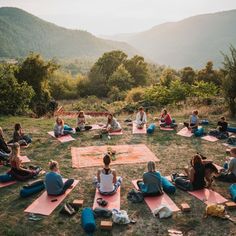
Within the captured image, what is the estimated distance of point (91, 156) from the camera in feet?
38.9

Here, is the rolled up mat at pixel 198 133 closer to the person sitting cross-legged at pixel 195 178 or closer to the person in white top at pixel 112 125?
the person in white top at pixel 112 125

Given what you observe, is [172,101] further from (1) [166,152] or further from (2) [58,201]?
(2) [58,201]

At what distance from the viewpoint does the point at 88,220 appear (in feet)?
22.9

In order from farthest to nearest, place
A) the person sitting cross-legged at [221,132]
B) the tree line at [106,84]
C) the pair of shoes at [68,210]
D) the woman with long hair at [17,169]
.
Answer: the tree line at [106,84] → the person sitting cross-legged at [221,132] → the woman with long hair at [17,169] → the pair of shoes at [68,210]

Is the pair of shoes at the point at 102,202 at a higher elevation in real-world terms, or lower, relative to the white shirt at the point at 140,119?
lower

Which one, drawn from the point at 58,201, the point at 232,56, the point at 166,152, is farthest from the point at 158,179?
the point at 232,56

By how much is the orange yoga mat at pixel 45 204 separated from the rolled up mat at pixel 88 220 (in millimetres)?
994

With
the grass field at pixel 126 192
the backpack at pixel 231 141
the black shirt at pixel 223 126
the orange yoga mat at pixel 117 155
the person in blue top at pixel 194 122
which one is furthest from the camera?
the person in blue top at pixel 194 122

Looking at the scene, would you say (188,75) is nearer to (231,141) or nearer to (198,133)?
(198,133)

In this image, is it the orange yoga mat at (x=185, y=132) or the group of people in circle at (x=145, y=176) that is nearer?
the group of people in circle at (x=145, y=176)

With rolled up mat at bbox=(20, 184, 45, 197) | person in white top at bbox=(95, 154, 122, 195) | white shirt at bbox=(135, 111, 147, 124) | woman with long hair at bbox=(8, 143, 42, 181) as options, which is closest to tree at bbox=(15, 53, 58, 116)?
white shirt at bbox=(135, 111, 147, 124)

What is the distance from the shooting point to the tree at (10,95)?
2089 cm

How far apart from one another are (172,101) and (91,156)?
53.2 feet

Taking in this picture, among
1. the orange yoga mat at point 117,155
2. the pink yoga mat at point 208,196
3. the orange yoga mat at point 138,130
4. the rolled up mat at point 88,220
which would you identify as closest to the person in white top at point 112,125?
the orange yoga mat at point 138,130
